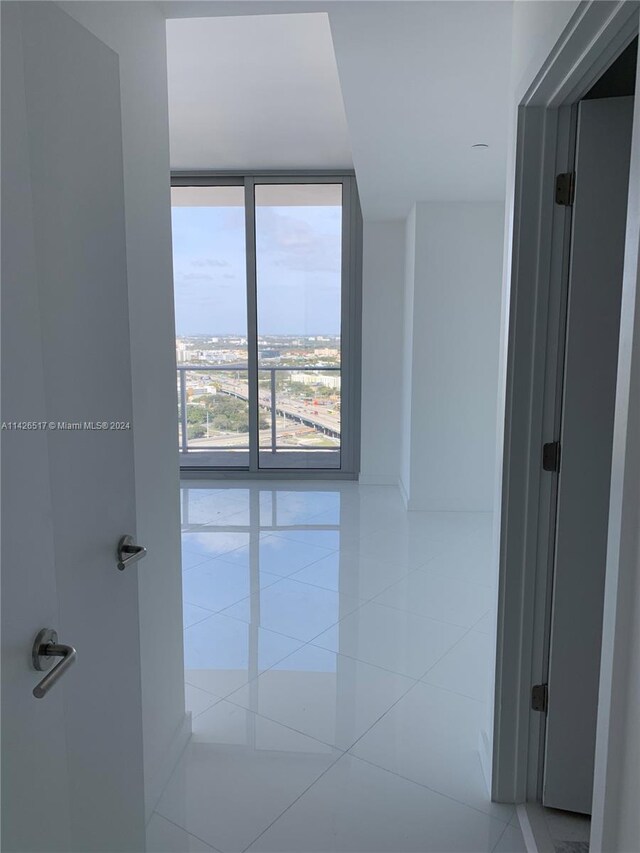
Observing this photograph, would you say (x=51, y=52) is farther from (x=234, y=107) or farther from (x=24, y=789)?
(x=234, y=107)

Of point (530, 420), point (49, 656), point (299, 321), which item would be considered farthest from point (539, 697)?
point (299, 321)

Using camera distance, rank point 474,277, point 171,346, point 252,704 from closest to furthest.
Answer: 1. point 171,346
2. point 252,704
3. point 474,277

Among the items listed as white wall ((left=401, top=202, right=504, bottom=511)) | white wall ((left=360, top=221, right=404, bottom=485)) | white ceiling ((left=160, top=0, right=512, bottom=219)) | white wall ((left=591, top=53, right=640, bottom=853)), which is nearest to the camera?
white wall ((left=591, top=53, right=640, bottom=853))

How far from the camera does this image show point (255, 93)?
12.0 feet

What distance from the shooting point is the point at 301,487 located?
5.82 m

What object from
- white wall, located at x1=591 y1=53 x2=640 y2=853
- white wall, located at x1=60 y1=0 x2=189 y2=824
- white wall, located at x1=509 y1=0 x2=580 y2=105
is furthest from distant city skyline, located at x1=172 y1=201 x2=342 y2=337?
white wall, located at x1=591 y1=53 x2=640 y2=853

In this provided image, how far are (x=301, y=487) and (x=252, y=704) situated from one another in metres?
3.42

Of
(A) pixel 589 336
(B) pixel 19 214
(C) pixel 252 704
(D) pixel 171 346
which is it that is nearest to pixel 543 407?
(A) pixel 589 336

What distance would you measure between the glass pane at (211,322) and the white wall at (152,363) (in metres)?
3.87

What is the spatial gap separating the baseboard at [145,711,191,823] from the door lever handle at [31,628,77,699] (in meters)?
1.06

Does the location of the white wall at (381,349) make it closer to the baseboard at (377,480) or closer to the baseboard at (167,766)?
the baseboard at (377,480)

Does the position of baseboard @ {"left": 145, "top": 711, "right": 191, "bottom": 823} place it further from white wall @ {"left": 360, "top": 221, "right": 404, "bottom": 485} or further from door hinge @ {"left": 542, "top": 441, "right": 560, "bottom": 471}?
white wall @ {"left": 360, "top": 221, "right": 404, "bottom": 485}

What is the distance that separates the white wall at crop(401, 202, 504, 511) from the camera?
4844 mm

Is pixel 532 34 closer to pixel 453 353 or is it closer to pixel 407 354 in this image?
pixel 453 353
